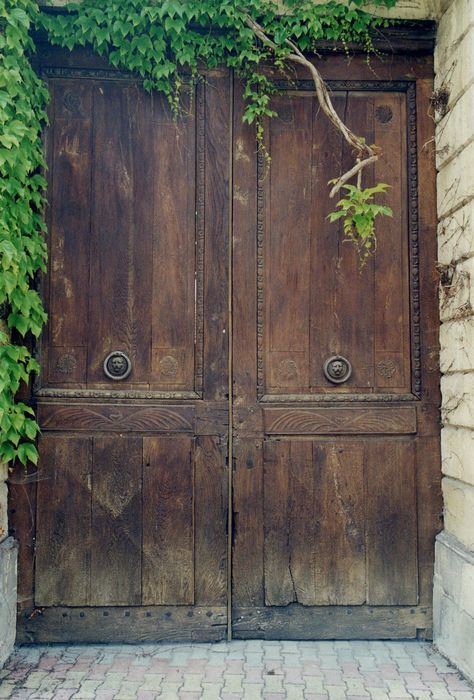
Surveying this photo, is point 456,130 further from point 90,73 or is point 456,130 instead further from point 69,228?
point 69,228

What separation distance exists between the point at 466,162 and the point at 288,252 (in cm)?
102

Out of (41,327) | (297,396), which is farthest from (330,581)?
(41,327)

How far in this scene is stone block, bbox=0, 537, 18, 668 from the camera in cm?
320

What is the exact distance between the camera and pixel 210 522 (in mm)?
3537

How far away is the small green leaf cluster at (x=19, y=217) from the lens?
314cm

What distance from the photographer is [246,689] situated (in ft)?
9.70

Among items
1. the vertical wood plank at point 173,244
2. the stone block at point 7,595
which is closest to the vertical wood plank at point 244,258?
the vertical wood plank at point 173,244

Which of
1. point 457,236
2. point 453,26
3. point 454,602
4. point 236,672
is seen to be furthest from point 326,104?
point 236,672

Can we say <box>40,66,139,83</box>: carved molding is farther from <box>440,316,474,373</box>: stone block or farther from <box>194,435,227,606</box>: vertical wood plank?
<box>440,316,474,373</box>: stone block

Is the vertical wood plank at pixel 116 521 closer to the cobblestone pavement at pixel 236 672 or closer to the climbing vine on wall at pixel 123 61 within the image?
the cobblestone pavement at pixel 236 672

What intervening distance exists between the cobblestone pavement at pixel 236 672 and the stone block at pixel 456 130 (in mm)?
2606

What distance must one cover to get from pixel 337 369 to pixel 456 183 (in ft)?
3.81

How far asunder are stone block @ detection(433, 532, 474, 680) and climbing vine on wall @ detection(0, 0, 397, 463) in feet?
5.85

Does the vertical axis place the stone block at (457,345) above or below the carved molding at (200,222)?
below
